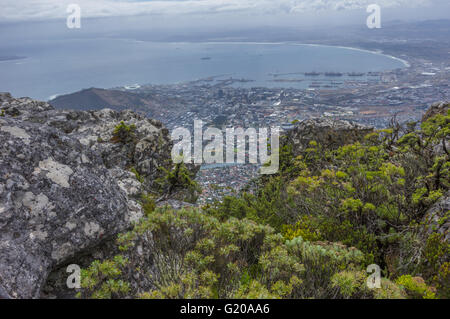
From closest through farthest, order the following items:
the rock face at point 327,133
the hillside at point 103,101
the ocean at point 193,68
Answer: the rock face at point 327,133 → the hillside at point 103,101 → the ocean at point 193,68

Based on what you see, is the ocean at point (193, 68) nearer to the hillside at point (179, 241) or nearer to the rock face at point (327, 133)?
the rock face at point (327, 133)

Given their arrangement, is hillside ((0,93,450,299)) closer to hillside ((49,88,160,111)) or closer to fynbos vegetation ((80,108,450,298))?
fynbos vegetation ((80,108,450,298))

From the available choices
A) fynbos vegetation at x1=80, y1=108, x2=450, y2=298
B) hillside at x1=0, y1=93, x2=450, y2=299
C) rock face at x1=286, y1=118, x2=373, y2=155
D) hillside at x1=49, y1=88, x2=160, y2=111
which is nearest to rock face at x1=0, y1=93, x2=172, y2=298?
hillside at x1=0, y1=93, x2=450, y2=299

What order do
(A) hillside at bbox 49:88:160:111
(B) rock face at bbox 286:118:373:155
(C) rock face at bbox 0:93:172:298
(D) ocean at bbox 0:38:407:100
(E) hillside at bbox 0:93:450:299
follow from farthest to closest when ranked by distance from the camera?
1. (D) ocean at bbox 0:38:407:100
2. (A) hillside at bbox 49:88:160:111
3. (B) rock face at bbox 286:118:373:155
4. (E) hillside at bbox 0:93:450:299
5. (C) rock face at bbox 0:93:172:298

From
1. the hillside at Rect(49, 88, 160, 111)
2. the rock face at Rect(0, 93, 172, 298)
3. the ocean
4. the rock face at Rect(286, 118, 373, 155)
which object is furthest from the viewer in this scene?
the ocean

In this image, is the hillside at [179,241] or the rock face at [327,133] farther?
the rock face at [327,133]

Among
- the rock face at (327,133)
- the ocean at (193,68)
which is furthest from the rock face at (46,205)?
the ocean at (193,68)

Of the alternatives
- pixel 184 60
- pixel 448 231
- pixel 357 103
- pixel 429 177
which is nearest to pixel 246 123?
pixel 357 103

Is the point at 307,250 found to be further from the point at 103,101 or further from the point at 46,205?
the point at 103,101

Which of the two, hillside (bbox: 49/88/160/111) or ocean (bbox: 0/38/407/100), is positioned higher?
ocean (bbox: 0/38/407/100)
